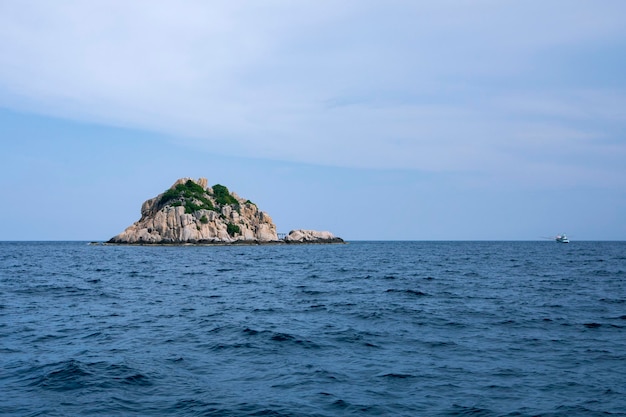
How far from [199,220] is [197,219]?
0.75 m

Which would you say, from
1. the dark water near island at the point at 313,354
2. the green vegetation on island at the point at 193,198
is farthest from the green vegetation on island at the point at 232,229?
the dark water near island at the point at 313,354

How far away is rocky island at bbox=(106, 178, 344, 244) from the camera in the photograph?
157 meters

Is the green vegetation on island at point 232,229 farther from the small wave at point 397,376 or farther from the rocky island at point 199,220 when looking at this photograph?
the small wave at point 397,376

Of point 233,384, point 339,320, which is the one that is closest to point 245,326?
point 339,320

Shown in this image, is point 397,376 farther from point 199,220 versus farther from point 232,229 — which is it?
point 232,229

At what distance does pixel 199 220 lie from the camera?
6368 inches

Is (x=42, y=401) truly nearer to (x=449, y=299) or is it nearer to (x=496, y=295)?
(x=449, y=299)

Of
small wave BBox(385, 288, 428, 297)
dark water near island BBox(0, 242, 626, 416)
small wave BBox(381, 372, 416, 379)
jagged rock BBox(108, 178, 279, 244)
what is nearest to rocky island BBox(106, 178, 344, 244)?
jagged rock BBox(108, 178, 279, 244)

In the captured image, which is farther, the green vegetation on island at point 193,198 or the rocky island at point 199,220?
the green vegetation on island at point 193,198

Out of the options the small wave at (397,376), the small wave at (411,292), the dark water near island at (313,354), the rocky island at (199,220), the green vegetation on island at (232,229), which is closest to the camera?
the dark water near island at (313,354)

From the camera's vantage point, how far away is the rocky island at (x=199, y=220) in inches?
6191

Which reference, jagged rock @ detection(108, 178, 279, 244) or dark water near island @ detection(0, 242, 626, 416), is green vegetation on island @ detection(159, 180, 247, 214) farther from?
dark water near island @ detection(0, 242, 626, 416)

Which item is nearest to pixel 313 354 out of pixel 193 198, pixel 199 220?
pixel 199 220

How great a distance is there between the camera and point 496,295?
1350 inches
